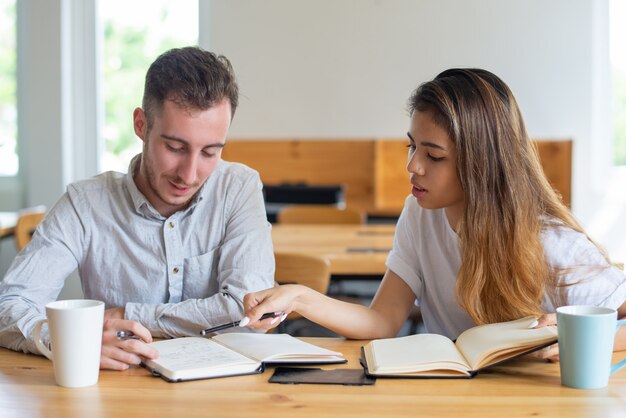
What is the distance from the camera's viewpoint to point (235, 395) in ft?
3.82

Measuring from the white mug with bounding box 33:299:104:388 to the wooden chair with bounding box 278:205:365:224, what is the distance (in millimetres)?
2808

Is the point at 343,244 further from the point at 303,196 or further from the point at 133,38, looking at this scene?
the point at 133,38

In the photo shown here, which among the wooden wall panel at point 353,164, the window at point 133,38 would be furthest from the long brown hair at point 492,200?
the window at point 133,38

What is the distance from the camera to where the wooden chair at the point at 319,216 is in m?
4.00

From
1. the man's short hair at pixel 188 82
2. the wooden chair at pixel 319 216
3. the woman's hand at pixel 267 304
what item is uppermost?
the man's short hair at pixel 188 82

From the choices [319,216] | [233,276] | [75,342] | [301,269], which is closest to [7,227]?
[319,216]

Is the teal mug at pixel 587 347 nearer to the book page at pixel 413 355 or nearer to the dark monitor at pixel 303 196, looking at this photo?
the book page at pixel 413 355

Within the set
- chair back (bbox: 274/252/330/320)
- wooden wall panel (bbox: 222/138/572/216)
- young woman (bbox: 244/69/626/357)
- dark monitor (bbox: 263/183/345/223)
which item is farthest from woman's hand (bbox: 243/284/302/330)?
wooden wall panel (bbox: 222/138/572/216)

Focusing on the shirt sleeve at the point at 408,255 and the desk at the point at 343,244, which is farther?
the desk at the point at 343,244

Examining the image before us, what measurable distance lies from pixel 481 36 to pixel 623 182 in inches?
53.6

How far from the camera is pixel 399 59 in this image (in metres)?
5.38

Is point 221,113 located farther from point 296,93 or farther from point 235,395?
point 296,93

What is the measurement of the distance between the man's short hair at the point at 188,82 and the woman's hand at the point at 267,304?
41cm

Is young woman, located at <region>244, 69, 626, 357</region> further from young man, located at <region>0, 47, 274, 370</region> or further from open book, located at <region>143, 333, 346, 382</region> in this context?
young man, located at <region>0, 47, 274, 370</region>
